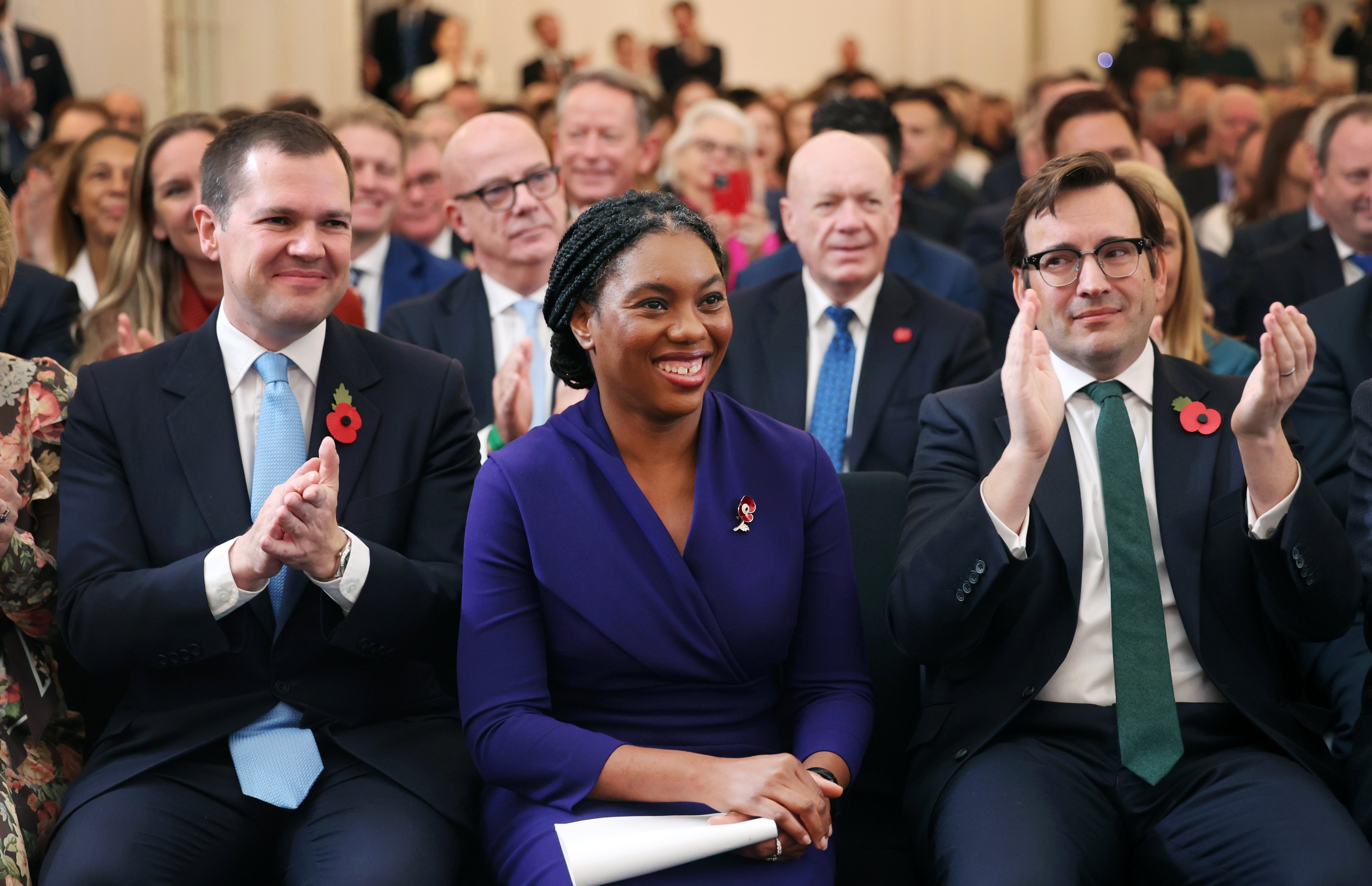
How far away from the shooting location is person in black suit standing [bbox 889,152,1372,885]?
2154mm

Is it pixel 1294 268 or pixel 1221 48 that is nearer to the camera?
pixel 1294 268

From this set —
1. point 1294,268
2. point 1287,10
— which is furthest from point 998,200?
point 1287,10

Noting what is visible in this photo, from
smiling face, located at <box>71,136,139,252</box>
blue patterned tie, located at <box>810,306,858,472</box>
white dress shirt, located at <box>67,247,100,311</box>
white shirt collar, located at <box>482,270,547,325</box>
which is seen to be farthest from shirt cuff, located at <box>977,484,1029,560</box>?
smiling face, located at <box>71,136,139,252</box>

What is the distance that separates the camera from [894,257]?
4.52 metres

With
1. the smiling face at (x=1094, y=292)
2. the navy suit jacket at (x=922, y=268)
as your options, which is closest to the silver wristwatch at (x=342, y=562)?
the smiling face at (x=1094, y=292)

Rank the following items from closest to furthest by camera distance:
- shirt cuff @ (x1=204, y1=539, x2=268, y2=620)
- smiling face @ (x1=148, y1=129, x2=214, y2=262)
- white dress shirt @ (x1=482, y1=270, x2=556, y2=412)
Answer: shirt cuff @ (x1=204, y1=539, x2=268, y2=620) < smiling face @ (x1=148, y1=129, x2=214, y2=262) < white dress shirt @ (x1=482, y1=270, x2=556, y2=412)

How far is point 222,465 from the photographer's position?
2.37 meters

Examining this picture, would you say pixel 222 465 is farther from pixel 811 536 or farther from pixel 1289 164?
pixel 1289 164

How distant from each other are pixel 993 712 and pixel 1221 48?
12494mm

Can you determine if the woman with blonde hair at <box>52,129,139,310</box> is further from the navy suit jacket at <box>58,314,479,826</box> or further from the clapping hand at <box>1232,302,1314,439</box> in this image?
the clapping hand at <box>1232,302,1314,439</box>

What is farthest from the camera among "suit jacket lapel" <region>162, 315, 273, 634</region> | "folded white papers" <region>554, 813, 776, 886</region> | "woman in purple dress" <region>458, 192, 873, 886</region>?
"suit jacket lapel" <region>162, 315, 273, 634</region>

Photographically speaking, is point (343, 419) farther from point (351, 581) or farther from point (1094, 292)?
point (1094, 292)

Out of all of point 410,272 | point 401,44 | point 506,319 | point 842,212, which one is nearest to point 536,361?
point 506,319

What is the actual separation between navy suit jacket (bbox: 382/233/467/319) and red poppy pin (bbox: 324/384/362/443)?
2238 millimetres
